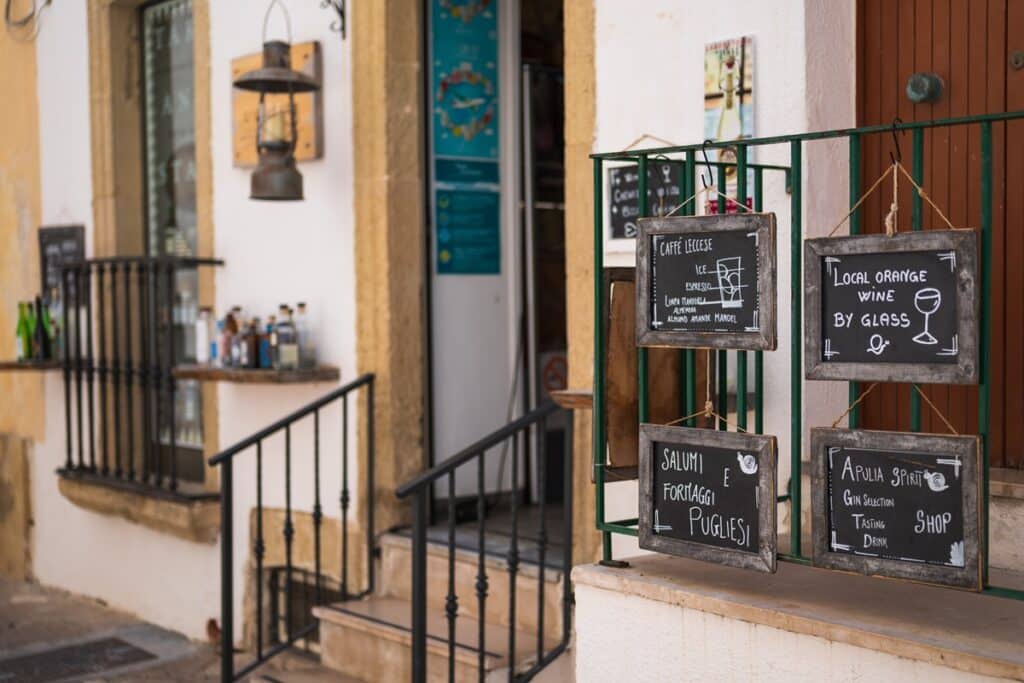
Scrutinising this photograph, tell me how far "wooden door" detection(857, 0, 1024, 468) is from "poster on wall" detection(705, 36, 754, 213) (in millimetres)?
334

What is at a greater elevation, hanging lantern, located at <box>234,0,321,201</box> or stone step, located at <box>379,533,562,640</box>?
hanging lantern, located at <box>234,0,321,201</box>

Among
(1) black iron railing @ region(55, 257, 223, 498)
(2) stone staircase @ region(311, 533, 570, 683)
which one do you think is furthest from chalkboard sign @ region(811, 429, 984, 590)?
(1) black iron railing @ region(55, 257, 223, 498)

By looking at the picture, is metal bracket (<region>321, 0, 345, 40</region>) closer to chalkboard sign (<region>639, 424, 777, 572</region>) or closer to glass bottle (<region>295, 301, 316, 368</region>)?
glass bottle (<region>295, 301, 316, 368</region>)

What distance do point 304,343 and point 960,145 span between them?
3142 mm

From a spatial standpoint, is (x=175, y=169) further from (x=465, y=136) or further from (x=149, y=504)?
(x=465, y=136)

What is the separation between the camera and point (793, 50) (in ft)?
13.1

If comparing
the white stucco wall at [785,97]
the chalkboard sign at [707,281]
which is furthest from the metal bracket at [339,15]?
the chalkboard sign at [707,281]

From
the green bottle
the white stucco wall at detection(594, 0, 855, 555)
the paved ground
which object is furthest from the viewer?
the green bottle

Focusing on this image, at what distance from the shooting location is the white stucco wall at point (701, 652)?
2.82 meters

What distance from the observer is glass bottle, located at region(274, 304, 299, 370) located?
579 centimetres

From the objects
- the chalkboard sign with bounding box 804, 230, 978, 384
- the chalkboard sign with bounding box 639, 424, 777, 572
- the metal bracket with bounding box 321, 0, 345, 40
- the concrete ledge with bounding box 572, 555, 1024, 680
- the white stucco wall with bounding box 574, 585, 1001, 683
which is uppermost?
the metal bracket with bounding box 321, 0, 345, 40

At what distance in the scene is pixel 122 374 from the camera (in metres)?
7.27

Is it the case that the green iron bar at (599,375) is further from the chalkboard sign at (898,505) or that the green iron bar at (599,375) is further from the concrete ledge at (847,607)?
the chalkboard sign at (898,505)

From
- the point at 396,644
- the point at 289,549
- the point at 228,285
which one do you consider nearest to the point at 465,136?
the point at 228,285
